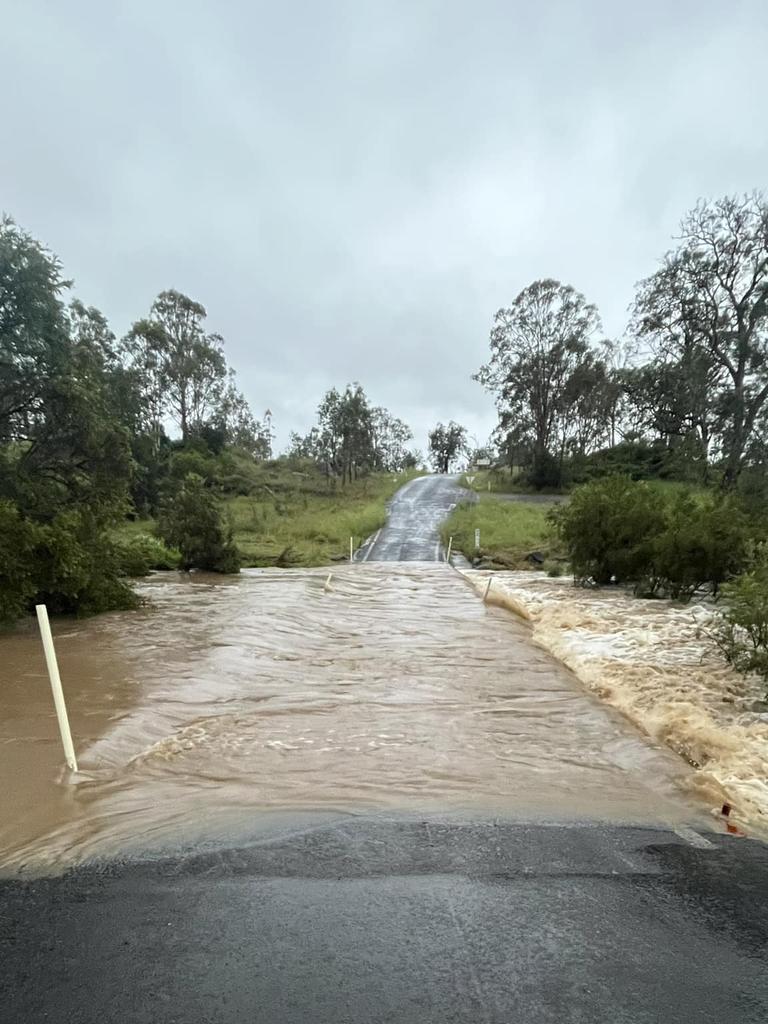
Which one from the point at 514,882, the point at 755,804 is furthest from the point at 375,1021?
the point at 755,804

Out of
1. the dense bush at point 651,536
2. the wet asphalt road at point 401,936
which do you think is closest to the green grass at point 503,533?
the dense bush at point 651,536

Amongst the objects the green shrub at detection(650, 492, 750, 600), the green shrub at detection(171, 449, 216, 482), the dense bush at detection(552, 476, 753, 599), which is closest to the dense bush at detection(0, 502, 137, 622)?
the dense bush at detection(552, 476, 753, 599)

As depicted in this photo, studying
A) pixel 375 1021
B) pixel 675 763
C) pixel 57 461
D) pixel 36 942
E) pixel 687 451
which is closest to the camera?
pixel 375 1021

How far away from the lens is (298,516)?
3706cm

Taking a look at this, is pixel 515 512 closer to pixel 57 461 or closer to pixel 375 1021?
pixel 57 461

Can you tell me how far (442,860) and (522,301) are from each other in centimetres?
5166

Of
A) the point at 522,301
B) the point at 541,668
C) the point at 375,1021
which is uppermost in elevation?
the point at 522,301

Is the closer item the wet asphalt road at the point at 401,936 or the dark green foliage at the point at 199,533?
the wet asphalt road at the point at 401,936

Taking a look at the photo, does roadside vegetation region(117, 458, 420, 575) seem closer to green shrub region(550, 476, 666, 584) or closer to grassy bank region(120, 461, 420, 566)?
grassy bank region(120, 461, 420, 566)

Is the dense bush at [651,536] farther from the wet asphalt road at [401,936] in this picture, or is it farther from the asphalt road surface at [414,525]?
the wet asphalt road at [401,936]

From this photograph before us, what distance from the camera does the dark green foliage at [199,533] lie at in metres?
21.5

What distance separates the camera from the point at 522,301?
50.2m

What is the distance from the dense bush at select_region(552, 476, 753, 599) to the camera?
1355 centimetres

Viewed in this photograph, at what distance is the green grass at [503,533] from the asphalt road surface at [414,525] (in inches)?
48.9
